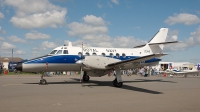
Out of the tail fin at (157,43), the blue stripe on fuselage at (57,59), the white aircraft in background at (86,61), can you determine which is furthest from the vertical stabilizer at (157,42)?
the blue stripe on fuselage at (57,59)

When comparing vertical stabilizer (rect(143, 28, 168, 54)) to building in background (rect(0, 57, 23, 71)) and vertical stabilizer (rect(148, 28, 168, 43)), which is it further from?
building in background (rect(0, 57, 23, 71))

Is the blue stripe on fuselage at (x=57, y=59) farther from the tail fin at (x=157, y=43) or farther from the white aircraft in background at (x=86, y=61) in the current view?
the tail fin at (x=157, y=43)

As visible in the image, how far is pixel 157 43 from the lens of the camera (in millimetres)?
21125

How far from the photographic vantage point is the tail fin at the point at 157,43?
21.5 meters

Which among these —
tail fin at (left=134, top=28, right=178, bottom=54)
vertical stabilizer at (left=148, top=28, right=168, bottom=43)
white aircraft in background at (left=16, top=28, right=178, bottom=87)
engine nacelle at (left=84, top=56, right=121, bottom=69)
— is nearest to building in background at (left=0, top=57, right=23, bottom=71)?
white aircraft in background at (left=16, top=28, right=178, bottom=87)

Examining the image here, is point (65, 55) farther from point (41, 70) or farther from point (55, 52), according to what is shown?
point (41, 70)

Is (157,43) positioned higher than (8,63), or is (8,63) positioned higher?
(157,43)

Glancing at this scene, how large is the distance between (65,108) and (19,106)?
190cm

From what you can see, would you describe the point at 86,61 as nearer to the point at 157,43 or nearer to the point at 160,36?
the point at 157,43

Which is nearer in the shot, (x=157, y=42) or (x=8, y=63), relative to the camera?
(x=157, y=42)

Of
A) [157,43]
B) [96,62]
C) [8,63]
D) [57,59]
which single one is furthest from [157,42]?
[8,63]

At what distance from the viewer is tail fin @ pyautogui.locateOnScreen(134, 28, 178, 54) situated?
2147 centimetres

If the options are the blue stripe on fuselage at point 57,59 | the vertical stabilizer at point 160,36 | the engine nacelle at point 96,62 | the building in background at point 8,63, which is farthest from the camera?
→ the building in background at point 8,63

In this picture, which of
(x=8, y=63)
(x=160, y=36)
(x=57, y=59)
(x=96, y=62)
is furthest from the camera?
(x=8, y=63)
